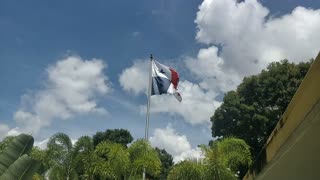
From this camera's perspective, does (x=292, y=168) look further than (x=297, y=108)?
Yes

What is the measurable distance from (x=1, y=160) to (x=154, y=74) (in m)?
12.5

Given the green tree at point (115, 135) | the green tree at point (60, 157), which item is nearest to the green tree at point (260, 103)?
the green tree at point (115, 135)

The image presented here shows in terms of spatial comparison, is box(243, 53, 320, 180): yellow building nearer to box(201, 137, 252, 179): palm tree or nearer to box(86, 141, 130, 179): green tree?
box(201, 137, 252, 179): palm tree

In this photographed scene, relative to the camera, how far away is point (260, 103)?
3600 centimetres

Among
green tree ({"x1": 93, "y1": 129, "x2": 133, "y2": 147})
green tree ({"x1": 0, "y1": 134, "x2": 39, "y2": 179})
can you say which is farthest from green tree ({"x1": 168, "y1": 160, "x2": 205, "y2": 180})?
green tree ({"x1": 93, "y1": 129, "x2": 133, "y2": 147})

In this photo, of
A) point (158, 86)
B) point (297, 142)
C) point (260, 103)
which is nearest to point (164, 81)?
point (158, 86)

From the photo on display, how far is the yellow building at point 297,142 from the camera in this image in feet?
11.8

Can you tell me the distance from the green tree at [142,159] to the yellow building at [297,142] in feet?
39.1

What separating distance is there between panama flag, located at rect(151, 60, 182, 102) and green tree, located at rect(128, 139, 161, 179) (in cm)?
288

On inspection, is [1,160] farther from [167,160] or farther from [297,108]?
[167,160]

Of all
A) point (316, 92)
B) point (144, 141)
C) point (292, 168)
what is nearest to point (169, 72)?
point (144, 141)

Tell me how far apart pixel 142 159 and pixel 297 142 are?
13761mm

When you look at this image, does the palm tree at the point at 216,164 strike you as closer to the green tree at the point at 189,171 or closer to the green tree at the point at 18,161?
the green tree at the point at 189,171

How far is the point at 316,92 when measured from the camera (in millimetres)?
3502
